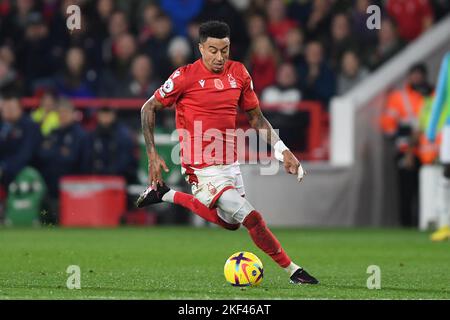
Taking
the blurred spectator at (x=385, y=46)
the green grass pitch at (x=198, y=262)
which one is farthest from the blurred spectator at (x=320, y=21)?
the green grass pitch at (x=198, y=262)

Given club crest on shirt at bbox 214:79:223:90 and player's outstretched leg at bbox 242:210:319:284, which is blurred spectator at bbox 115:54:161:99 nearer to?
club crest on shirt at bbox 214:79:223:90

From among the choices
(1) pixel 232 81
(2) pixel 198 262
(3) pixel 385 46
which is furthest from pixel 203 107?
(3) pixel 385 46

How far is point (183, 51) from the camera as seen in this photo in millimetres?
18078

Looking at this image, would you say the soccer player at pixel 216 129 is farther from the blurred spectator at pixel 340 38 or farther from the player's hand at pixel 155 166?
the blurred spectator at pixel 340 38

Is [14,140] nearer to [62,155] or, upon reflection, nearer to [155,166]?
[62,155]

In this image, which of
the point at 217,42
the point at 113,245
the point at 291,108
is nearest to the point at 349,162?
the point at 291,108

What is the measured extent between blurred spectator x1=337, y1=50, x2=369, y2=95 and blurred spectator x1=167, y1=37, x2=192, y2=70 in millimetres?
2181

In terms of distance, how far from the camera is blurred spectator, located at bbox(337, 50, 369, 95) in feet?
59.9

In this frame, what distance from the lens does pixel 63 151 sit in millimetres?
17547

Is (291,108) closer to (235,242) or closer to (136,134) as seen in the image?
(136,134)

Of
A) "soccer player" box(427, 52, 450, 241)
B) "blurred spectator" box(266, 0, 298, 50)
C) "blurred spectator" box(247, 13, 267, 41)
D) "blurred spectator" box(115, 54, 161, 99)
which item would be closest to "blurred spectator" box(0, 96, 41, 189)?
"blurred spectator" box(115, 54, 161, 99)

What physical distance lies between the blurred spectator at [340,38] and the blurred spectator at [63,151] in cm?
379

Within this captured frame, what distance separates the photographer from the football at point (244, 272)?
30.1ft
